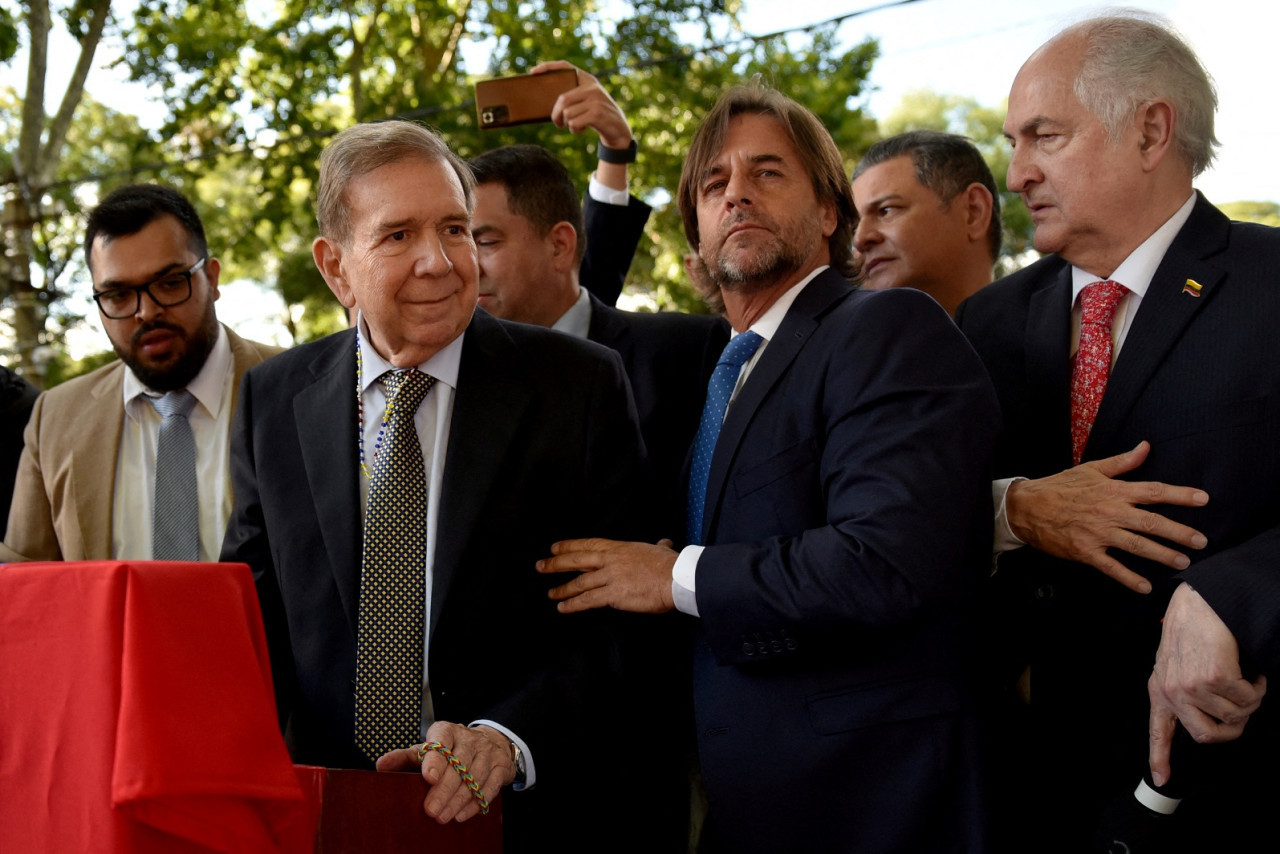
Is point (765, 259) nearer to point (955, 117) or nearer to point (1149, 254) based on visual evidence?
point (1149, 254)

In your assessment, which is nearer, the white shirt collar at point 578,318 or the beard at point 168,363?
the beard at point 168,363

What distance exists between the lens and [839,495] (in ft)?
6.87

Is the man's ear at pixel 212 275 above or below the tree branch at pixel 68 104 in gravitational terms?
below

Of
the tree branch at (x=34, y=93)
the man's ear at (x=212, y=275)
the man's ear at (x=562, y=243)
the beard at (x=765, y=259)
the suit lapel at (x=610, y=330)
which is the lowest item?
the suit lapel at (x=610, y=330)

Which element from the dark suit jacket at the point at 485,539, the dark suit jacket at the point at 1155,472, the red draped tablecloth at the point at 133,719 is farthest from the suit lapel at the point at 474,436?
the dark suit jacket at the point at 1155,472

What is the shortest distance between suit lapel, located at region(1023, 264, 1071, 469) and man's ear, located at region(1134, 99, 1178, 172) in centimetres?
34

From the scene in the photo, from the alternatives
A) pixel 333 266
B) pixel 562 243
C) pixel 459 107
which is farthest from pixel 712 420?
pixel 459 107

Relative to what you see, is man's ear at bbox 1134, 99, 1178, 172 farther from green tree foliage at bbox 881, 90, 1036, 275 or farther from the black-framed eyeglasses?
green tree foliage at bbox 881, 90, 1036, 275

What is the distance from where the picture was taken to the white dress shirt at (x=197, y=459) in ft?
10.4

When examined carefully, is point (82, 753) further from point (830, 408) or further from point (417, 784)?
point (830, 408)

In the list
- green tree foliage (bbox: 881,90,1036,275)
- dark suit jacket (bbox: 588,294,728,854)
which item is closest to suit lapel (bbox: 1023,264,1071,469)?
dark suit jacket (bbox: 588,294,728,854)

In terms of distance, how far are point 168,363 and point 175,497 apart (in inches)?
15.6

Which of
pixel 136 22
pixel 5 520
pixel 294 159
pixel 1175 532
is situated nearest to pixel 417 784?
pixel 1175 532

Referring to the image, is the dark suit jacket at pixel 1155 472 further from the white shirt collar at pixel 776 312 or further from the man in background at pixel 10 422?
the man in background at pixel 10 422
